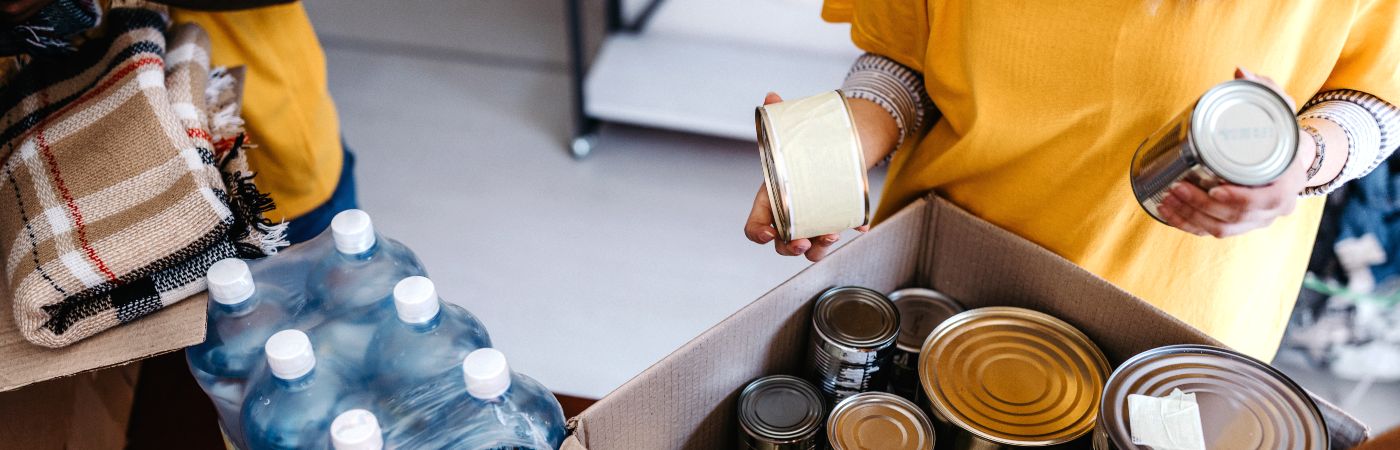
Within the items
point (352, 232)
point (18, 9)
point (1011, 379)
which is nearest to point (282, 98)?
point (18, 9)

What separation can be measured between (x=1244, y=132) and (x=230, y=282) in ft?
2.82

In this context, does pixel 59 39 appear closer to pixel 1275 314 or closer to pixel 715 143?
pixel 1275 314

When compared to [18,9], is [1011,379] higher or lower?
lower

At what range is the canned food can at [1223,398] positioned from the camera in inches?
28.0

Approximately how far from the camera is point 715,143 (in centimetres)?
294

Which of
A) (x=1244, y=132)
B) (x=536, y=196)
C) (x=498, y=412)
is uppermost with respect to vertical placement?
(x=1244, y=132)

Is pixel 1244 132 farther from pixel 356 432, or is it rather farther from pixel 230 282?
pixel 230 282

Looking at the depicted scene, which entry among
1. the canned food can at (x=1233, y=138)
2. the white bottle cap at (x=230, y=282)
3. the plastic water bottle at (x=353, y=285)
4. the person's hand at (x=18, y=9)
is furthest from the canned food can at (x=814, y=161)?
the person's hand at (x=18, y=9)

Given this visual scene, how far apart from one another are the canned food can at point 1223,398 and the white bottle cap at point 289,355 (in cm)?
63

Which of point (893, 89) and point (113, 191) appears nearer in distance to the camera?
point (113, 191)

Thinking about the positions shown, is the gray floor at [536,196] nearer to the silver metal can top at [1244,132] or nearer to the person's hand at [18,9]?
the person's hand at [18,9]

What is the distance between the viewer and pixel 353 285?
2.78 ft

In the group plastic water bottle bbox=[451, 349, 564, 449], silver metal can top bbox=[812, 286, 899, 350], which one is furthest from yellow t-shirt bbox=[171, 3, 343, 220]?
silver metal can top bbox=[812, 286, 899, 350]

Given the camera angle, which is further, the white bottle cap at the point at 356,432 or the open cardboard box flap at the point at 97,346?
the open cardboard box flap at the point at 97,346
